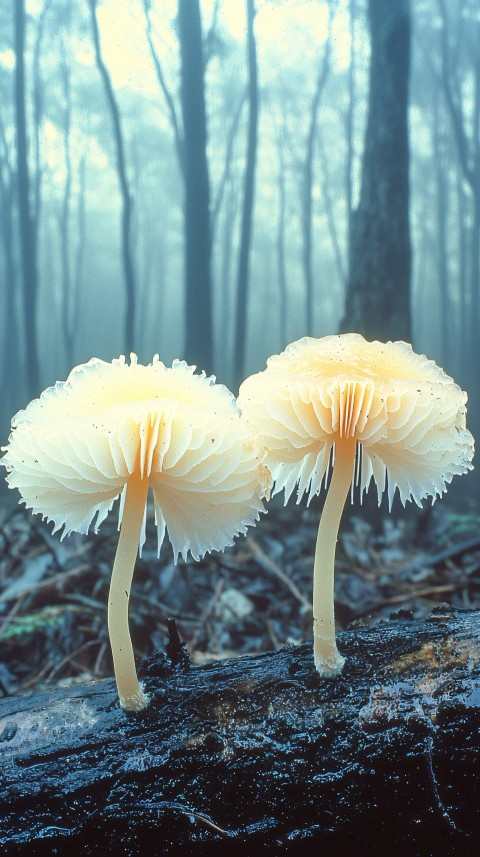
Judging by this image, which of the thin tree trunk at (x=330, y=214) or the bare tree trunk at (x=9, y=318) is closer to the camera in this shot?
the thin tree trunk at (x=330, y=214)

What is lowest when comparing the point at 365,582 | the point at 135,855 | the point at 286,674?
the point at 365,582

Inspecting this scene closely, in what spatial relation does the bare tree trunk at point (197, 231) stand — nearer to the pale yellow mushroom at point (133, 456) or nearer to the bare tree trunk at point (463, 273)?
the bare tree trunk at point (463, 273)

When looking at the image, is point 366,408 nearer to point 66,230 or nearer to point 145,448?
Answer: point 145,448

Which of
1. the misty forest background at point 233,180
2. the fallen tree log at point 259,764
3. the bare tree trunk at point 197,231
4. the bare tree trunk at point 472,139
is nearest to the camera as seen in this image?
the fallen tree log at point 259,764

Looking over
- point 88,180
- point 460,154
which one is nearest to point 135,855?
point 88,180

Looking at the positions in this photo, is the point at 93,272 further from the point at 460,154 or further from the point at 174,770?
the point at 174,770

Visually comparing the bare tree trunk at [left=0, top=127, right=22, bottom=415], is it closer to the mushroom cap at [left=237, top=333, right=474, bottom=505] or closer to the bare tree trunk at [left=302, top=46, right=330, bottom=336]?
the bare tree trunk at [left=302, top=46, right=330, bottom=336]

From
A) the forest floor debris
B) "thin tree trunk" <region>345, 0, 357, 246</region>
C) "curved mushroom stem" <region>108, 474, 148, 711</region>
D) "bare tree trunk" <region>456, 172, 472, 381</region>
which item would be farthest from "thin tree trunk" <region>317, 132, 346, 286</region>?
"curved mushroom stem" <region>108, 474, 148, 711</region>

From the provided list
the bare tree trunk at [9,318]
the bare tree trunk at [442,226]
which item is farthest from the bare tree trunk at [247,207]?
the bare tree trunk at [9,318]
